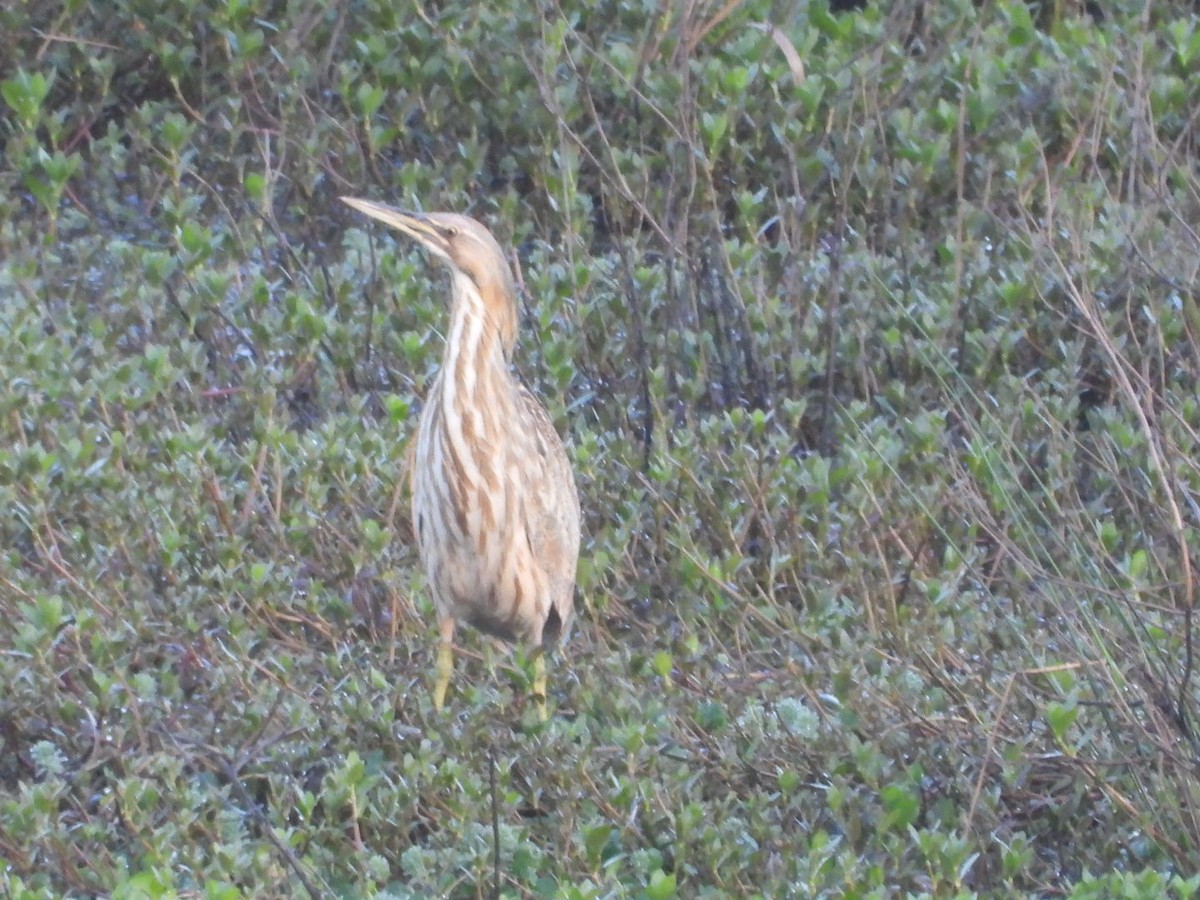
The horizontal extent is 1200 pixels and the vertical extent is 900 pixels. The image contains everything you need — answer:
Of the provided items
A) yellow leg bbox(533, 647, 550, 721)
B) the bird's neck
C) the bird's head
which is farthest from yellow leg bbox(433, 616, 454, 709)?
the bird's head

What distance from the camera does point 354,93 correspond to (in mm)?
5926

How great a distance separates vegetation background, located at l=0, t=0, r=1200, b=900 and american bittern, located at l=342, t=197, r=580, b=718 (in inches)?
4.0

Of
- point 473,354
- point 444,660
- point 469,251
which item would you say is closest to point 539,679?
point 444,660

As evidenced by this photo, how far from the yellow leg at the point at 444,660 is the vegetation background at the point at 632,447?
0.05 m

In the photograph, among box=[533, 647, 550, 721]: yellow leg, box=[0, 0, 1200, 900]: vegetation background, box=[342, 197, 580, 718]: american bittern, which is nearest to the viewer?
box=[0, 0, 1200, 900]: vegetation background

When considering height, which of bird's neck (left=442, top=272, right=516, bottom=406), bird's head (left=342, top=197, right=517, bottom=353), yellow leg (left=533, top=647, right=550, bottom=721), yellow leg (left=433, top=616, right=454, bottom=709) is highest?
bird's head (left=342, top=197, right=517, bottom=353)

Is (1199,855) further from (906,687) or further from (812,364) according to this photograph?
(812,364)

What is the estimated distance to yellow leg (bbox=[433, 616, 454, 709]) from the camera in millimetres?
4000

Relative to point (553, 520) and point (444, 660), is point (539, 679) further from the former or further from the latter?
point (553, 520)

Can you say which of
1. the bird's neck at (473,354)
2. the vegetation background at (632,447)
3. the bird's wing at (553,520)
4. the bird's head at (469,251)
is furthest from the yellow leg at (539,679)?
the bird's head at (469,251)

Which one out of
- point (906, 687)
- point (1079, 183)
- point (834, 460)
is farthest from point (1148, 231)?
point (906, 687)

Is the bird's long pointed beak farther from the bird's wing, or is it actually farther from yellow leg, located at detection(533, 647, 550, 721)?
yellow leg, located at detection(533, 647, 550, 721)

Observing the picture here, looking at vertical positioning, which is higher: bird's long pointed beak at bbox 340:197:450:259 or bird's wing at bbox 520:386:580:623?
bird's long pointed beak at bbox 340:197:450:259

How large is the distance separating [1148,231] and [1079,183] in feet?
1.67
